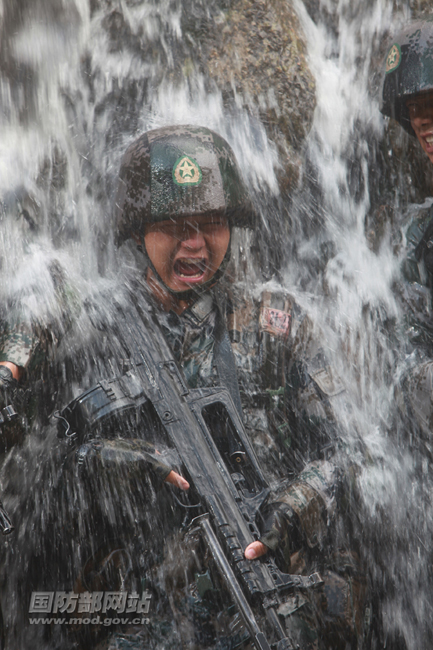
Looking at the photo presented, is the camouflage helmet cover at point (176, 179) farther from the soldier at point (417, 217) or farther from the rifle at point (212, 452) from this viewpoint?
the soldier at point (417, 217)

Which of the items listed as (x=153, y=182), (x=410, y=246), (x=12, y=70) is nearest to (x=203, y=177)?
(x=153, y=182)

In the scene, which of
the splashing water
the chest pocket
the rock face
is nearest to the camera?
the chest pocket

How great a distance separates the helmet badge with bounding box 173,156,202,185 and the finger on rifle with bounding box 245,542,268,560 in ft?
5.28

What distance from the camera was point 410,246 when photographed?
144 inches

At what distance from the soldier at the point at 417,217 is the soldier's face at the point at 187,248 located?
119cm

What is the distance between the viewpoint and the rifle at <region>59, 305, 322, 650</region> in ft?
7.85

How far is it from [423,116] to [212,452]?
6.80 feet

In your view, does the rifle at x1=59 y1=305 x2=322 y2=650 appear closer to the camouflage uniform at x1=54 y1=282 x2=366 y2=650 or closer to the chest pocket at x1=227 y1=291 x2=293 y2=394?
the camouflage uniform at x1=54 y1=282 x2=366 y2=650

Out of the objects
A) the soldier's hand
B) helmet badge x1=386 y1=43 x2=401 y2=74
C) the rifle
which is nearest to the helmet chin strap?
the rifle

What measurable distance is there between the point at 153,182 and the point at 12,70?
154cm

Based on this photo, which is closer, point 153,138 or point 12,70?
point 153,138

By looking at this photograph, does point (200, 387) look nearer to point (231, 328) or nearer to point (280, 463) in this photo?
point (231, 328)

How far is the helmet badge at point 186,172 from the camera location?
2973 mm

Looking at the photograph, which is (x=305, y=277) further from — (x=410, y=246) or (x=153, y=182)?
(x=153, y=182)
